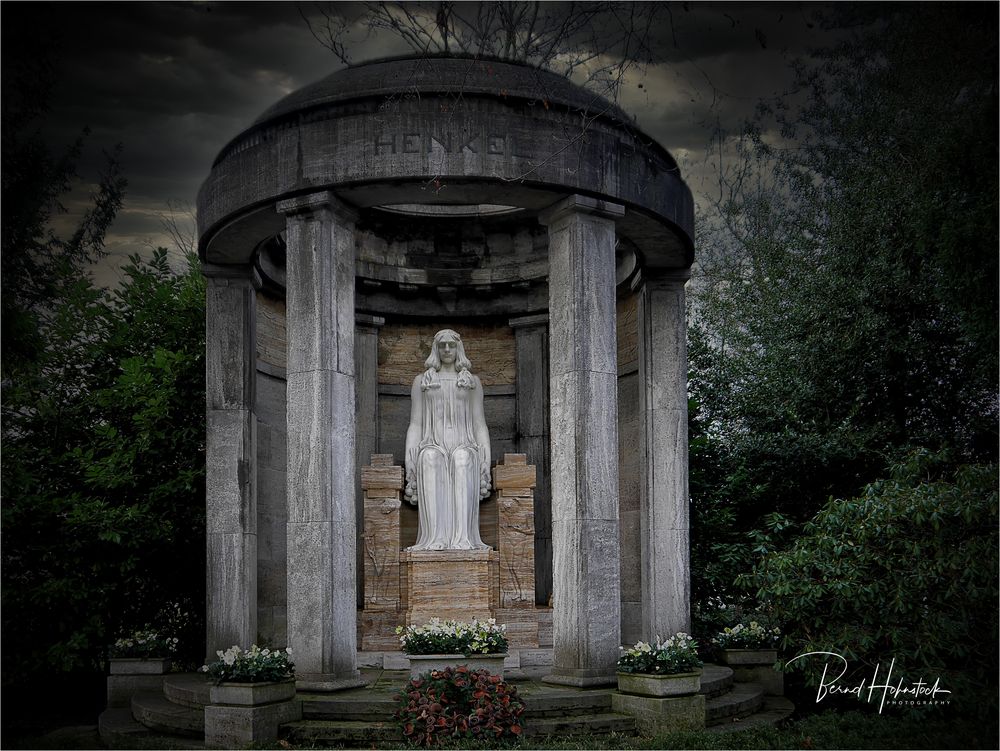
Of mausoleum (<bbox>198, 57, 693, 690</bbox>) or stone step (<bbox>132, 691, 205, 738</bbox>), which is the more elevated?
mausoleum (<bbox>198, 57, 693, 690</bbox>)

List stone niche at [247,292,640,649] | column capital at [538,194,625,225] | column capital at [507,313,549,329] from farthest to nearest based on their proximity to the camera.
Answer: column capital at [507,313,549,329]
stone niche at [247,292,640,649]
column capital at [538,194,625,225]

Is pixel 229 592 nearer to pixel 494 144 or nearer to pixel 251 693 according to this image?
pixel 251 693

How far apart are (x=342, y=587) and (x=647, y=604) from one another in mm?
4220

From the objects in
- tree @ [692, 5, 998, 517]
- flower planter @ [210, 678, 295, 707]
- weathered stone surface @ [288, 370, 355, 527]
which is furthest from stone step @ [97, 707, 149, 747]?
tree @ [692, 5, 998, 517]

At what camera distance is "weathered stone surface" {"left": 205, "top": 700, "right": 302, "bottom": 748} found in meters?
8.96

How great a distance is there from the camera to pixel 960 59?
13.0m

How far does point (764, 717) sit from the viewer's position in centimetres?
1067

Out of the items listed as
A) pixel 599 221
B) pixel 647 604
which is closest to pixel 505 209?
pixel 599 221

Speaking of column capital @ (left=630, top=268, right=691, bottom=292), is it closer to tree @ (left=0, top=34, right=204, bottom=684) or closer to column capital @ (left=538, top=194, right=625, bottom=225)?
column capital @ (left=538, top=194, right=625, bottom=225)

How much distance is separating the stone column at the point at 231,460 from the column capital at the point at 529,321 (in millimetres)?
4013

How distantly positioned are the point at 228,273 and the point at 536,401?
4876 mm

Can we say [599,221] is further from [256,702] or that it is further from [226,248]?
[256,702]

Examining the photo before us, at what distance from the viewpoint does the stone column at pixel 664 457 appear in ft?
40.2

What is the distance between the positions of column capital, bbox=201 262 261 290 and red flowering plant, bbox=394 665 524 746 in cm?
577
